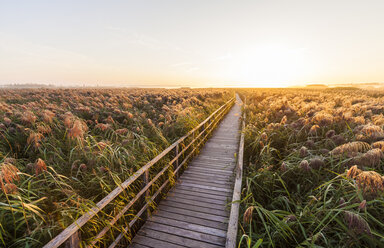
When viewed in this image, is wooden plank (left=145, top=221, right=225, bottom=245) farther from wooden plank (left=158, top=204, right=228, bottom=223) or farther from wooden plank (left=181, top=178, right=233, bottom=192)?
wooden plank (left=181, top=178, right=233, bottom=192)

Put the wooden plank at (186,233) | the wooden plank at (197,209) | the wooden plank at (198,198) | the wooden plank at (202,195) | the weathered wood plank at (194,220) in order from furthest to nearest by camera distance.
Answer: the wooden plank at (202,195)
the wooden plank at (198,198)
the wooden plank at (197,209)
the weathered wood plank at (194,220)
the wooden plank at (186,233)

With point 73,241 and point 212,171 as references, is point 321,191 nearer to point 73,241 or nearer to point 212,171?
point 212,171

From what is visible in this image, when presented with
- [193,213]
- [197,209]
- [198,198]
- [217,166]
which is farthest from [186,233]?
[217,166]

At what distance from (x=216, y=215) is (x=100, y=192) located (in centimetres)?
295

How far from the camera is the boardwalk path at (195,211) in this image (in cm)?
381

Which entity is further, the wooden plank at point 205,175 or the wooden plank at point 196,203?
the wooden plank at point 205,175

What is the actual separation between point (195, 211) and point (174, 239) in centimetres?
103

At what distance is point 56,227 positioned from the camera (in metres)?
A: 2.76

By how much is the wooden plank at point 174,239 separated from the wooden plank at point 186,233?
0.25 ft

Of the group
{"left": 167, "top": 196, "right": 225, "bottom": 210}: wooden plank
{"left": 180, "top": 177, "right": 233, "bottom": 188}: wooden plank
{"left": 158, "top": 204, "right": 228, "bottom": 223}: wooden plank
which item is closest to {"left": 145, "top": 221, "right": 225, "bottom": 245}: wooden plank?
{"left": 158, "top": 204, "right": 228, "bottom": 223}: wooden plank

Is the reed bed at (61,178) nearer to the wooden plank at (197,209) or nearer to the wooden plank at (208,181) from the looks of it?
the wooden plank at (197,209)

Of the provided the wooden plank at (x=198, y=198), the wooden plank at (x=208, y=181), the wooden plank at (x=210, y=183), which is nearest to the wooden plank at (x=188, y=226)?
the wooden plank at (x=198, y=198)

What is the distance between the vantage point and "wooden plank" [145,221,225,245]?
12.4 ft

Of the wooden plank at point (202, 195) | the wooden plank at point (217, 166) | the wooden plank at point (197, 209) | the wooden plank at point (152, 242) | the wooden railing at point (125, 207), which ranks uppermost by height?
the wooden railing at point (125, 207)
